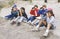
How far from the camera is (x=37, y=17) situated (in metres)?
9.42

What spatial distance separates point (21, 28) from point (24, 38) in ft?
3.51

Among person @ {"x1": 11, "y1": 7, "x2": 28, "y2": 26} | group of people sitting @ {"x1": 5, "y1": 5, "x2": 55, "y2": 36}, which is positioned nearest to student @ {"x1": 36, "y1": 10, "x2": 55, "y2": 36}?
group of people sitting @ {"x1": 5, "y1": 5, "x2": 55, "y2": 36}

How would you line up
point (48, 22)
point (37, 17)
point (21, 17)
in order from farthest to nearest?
point (21, 17)
point (37, 17)
point (48, 22)

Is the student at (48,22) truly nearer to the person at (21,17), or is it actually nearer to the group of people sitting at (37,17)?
the group of people sitting at (37,17)

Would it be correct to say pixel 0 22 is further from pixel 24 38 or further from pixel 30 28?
pixel 24 38

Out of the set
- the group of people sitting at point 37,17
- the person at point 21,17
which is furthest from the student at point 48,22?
the person at point 21,17

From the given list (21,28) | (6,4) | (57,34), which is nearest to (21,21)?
(21,28)

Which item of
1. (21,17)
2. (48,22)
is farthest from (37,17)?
(48,22)

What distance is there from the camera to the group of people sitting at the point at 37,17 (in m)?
8.41

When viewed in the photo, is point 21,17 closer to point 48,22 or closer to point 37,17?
point 37,17

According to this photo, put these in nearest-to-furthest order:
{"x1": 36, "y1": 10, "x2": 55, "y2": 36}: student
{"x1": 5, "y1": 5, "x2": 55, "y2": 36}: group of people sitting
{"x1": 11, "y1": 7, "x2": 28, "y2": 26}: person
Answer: {"x1": 36, "y1": 10, "x2": 55, "y2": 36}: student, {"x1": 5, "y1": 5, "x2": 55, "y2": 36}: group of people sitting, {"x1": 11, "y1": 7, "x2": 28, "y2": 26}: person

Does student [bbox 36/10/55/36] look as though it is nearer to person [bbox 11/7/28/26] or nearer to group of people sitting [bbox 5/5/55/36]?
group of people sitting [bbox 5/5/55/36]

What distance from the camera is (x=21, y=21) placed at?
987 centimetres

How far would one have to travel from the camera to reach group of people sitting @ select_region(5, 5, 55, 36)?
841 cm
